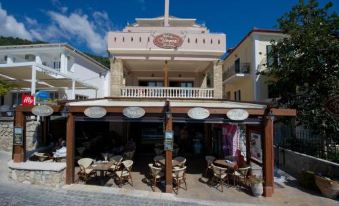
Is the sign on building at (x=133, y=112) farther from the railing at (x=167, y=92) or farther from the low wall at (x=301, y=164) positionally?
the low wall at (x=301, y=164)

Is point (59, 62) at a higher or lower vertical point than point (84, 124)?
higher

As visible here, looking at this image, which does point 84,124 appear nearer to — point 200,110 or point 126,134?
point 126,134

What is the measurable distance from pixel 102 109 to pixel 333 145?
473 inches

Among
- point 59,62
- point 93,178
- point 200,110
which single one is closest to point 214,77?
point 200,110

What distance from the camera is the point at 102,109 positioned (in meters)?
10.8

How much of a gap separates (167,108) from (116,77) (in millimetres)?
7023

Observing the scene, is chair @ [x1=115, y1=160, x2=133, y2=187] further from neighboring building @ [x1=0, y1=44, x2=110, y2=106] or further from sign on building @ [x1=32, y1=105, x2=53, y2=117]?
neighboring building @ [x1=0, y1=44, x2=110, y2=106]

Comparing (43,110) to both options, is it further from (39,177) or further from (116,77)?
(116,77)

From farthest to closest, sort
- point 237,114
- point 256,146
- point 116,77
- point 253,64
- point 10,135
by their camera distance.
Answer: point 253,64, point 116,77, point 10,135, point 256,146, point 237,114

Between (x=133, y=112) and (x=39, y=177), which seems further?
(x=133, y=112)

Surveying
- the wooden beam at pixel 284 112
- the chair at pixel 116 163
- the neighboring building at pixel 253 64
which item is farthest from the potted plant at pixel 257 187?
the neighboring building at pixel 253 64

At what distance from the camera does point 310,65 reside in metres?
15.6

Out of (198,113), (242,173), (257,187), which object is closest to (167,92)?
(198,113)

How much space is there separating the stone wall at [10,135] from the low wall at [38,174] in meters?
5.38
